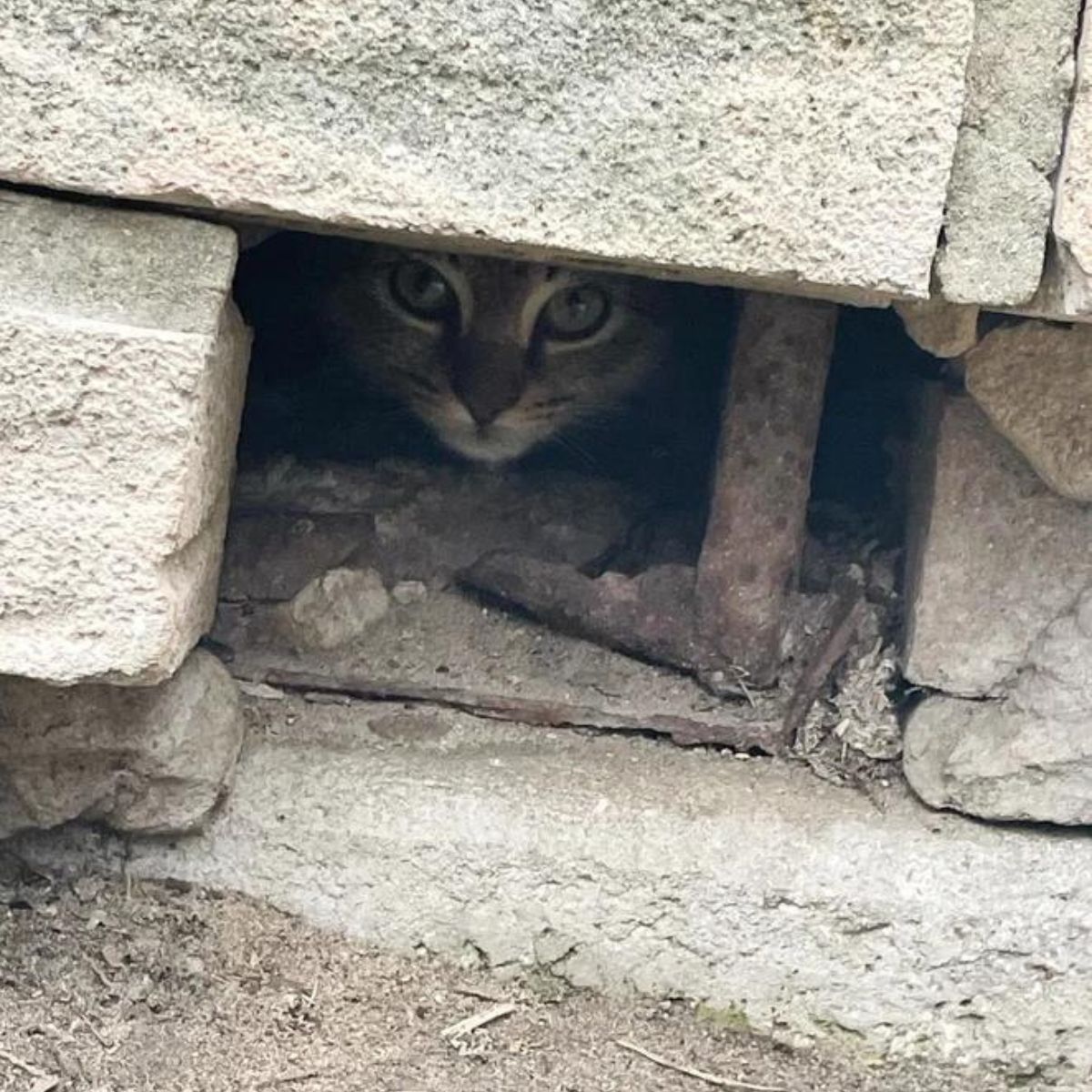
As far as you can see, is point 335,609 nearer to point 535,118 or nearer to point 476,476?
point 476,476

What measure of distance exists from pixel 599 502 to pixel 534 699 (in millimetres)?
401

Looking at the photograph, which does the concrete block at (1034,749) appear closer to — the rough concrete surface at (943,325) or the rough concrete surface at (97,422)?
the rough concrete surface at (943,325)

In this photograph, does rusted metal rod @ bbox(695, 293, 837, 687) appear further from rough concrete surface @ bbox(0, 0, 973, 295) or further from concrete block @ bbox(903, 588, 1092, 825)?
rough concrete surface @ bbox(0, 0, 973, 295)

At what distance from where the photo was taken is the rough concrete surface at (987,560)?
1777mm

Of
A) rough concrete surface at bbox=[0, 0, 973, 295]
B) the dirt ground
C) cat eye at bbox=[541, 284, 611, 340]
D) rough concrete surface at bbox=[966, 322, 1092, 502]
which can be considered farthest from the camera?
cat eye at bbox=[541, 284, 611, 340]

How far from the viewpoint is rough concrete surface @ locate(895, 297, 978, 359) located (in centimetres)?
160

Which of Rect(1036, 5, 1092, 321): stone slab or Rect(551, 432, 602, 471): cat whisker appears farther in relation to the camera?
Rect(551, 432, 602, 471): cat whisker

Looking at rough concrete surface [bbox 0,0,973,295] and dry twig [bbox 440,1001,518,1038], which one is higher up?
rough concrete surface [bbox 0,0,973,295]

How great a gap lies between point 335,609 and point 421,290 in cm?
48

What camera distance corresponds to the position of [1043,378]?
1661mm

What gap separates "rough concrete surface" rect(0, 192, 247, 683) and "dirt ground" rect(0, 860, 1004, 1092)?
1.07 feet

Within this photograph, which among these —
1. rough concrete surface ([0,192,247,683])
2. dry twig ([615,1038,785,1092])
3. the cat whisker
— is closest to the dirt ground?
dry twig ([615,1038,785,1092])

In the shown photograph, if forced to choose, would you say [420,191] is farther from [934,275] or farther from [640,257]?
[934,275]

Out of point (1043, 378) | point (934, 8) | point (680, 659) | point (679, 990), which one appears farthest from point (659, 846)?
point (934, 8)
